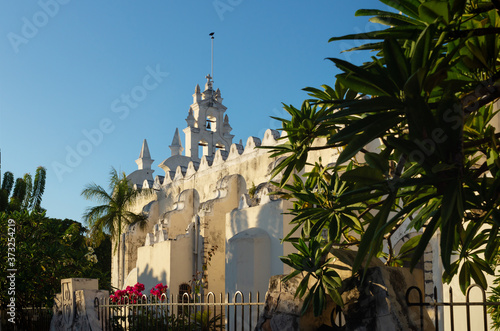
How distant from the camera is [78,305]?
10.1 metres

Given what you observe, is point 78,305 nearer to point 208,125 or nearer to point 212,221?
point 212,221

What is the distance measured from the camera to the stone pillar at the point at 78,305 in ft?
32.0

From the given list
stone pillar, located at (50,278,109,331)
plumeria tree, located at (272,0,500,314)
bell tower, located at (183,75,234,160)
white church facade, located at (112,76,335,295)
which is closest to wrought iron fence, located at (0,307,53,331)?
stone pillar, located at (50,278,109,331)

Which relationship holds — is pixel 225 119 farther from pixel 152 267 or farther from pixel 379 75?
pixel 379 75

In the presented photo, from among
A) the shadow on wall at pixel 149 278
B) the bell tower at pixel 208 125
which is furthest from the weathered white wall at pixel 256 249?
the bell tower at pixel 208 125

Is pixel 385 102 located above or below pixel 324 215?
above

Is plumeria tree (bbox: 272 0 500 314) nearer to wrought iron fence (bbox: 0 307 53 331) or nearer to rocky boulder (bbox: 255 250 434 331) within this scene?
rocky boulder (bbox: 255 250 434 331)

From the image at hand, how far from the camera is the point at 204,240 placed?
18.5 metres

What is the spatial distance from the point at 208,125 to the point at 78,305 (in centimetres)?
2154

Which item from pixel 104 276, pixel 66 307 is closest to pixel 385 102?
pixel 66 307

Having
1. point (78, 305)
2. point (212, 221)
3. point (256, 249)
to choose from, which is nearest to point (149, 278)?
point (212, 221)

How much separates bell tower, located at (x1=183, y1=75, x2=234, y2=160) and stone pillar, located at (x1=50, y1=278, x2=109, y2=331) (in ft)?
63.6

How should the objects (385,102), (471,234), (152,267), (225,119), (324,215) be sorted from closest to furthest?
(385,102) < (471,234) < (324,215) < (152,267) < (225,119)

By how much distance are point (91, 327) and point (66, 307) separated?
1176mm
